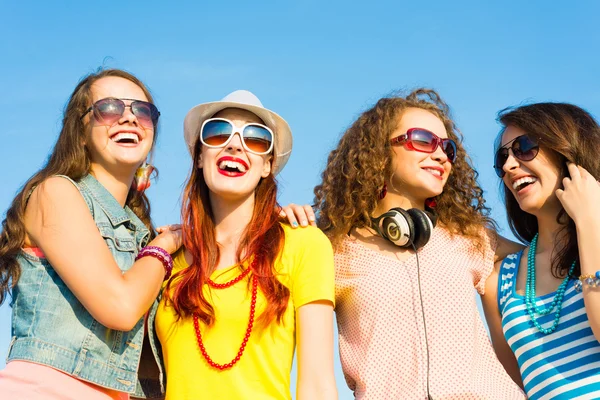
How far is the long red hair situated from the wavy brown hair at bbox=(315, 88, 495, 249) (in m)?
0.85

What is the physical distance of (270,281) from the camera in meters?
5.12

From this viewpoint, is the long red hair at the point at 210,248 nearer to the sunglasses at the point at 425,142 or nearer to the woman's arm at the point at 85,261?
the woman's arm at the point at 85,261

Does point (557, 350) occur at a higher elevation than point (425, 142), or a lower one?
lower

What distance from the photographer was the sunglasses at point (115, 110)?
5.59 meters

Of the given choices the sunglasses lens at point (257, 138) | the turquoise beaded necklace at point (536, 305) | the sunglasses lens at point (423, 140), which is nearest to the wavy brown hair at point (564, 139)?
the turquoise beaded necklace at point (536, 305)

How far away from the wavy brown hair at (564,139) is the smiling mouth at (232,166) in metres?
2.53

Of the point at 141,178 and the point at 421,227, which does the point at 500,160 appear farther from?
the point at 141,178

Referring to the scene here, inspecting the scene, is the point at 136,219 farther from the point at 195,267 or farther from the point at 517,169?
the point at 517,169

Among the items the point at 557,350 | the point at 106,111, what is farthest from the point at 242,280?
the point at 557,350

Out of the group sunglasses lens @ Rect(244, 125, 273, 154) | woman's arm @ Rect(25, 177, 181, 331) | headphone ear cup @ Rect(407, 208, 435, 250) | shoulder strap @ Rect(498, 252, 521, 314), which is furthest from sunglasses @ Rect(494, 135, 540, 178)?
woman's arm @ Rect(25, 177, 181, 331)

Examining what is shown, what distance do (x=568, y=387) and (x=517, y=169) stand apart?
1.88m

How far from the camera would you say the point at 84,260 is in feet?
16.0

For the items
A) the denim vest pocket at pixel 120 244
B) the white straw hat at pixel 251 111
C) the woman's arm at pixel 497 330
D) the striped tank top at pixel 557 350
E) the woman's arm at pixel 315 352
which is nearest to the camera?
the woman's arm at pixel 315 352

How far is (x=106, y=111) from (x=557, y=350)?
4.01m
